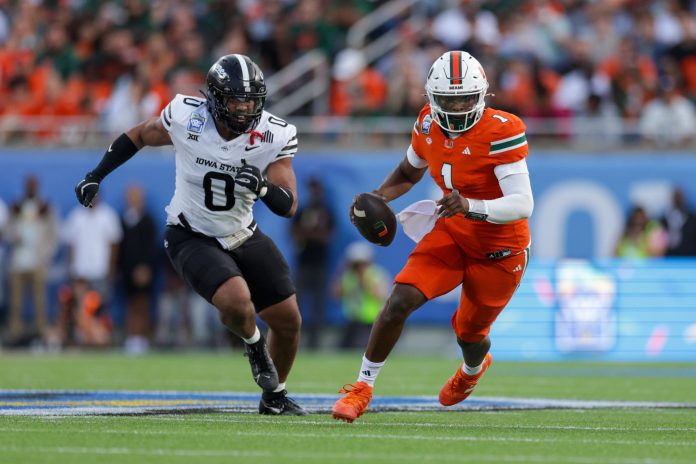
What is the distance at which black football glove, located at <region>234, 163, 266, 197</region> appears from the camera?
714 centimetres

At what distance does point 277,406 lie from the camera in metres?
7.70

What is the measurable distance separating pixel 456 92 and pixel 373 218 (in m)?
0.79

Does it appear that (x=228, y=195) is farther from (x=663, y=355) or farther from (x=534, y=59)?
(x=534, y=59)

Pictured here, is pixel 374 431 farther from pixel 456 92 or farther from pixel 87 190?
pixel 87 190

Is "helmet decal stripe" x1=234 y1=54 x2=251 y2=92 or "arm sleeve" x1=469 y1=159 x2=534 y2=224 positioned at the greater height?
"helmet decal stripe" x1=234 y1=54 x2=251 y2=92

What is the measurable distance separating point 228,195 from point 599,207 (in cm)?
955

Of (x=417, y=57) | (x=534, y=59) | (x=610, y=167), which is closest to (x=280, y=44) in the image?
(x=417, y=57)

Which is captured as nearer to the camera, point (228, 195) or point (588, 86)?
point (228, 195)

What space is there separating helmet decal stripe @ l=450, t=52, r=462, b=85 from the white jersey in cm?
102

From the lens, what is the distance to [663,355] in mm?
14609

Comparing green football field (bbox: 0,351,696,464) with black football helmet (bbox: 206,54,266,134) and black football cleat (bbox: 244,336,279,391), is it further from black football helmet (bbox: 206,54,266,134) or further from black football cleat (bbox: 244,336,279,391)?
black football helmet (bbox: 206,54,266,134)

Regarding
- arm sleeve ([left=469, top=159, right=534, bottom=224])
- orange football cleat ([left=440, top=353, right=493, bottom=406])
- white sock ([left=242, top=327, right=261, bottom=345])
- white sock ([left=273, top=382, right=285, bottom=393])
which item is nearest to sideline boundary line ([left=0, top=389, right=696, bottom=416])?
orange football cleat ([left=440, top=353, right=493, bottom=406])

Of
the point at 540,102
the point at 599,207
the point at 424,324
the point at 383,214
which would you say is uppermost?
the point at 383,214

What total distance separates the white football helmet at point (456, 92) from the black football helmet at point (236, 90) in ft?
3.00
